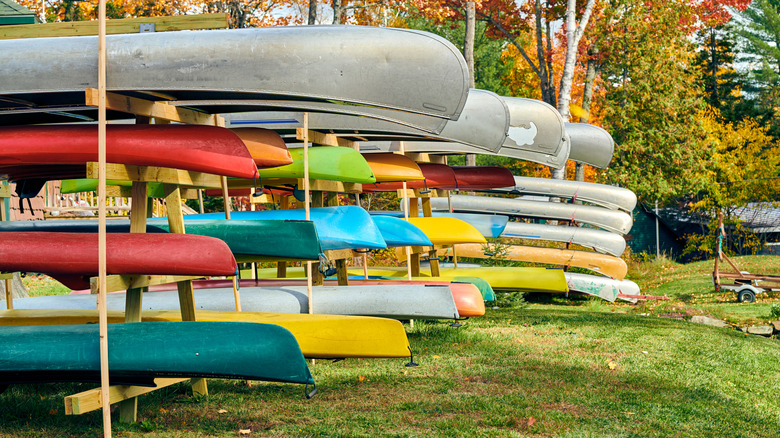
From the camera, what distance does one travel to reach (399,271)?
11.1 meters

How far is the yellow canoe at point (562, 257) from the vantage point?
43.5ft

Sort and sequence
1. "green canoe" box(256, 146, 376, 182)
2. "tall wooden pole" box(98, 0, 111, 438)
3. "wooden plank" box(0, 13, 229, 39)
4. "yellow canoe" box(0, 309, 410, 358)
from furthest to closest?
"green canoe" box(256, 146, 376, 182), "yellow canoe" box(0, 309, 410, 358), "wooden plank" box(0, 13, 229, 39), "tall wooden pole" box(98, 0, 111, 438)

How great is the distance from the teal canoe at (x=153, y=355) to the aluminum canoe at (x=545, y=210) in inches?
365

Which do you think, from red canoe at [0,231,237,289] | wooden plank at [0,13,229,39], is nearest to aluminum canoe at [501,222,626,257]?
wooden plank at [0,13,229,39]

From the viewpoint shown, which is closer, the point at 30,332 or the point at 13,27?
the point at 30,332

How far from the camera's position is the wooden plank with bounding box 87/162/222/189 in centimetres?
435

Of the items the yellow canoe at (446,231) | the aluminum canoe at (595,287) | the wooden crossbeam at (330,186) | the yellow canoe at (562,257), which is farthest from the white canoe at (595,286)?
the wooden crossbeam at (330,186)

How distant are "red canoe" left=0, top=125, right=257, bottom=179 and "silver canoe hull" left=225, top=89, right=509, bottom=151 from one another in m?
2.30

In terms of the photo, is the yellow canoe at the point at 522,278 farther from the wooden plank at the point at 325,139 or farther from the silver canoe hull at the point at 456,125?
the silver canoe hull at the point at 456,125

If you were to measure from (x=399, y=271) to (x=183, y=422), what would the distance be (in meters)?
6.93

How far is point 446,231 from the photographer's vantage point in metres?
8.73

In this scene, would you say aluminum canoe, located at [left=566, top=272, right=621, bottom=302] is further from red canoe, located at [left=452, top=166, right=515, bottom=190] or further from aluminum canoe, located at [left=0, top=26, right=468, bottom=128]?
aluminum canoe, located at [left=0, top=26, right=468, bottom=128]

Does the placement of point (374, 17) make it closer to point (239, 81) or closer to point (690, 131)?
point (690, 131)

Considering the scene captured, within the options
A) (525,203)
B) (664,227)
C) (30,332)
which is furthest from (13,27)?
(664,227)
